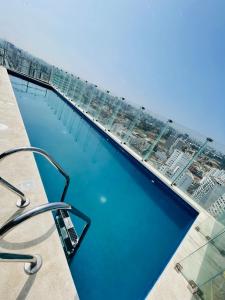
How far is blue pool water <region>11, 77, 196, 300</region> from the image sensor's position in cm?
252

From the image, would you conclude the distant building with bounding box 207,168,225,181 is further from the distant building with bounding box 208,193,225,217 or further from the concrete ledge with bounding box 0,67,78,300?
the concrete ledge with bounding box 0,67,78,300

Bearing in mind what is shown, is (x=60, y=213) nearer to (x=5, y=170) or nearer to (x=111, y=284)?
(x=5, y=170)

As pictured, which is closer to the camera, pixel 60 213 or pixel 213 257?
pixel 213 257

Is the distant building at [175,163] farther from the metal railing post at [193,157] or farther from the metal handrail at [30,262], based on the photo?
the metal handrail at [30,262]

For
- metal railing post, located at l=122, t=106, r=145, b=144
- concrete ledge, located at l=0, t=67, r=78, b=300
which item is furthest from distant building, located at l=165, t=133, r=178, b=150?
concrete ledge, located at l=0, t=67, r=78, b=300

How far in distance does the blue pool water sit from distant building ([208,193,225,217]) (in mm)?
481

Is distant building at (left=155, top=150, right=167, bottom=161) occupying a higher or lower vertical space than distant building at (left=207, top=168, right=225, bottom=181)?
lower

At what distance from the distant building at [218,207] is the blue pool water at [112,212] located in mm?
481

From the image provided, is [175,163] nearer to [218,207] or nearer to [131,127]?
[218,207]

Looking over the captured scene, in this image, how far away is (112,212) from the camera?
3744 millimetres

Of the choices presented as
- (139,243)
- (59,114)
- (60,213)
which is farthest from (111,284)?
(59,114)

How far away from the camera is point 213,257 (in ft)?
7.99

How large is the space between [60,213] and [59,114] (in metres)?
6.89

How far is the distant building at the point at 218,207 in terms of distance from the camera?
13.5 feet
